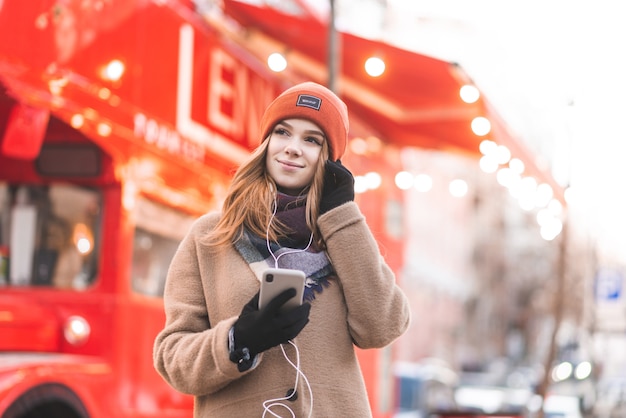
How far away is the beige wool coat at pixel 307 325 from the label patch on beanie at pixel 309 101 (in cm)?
30

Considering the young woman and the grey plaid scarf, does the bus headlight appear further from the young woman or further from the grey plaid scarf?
the grey plaid scarf

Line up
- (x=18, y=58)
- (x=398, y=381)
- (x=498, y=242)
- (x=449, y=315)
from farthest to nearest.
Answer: (x=498, y=242), (x=449, y=315), (x=398, y=381), (x=18, y=58)

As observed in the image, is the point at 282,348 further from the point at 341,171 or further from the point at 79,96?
the point at 79,96

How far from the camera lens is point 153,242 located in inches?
233

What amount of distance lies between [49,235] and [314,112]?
304cm

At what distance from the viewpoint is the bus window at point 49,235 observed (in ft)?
17.7

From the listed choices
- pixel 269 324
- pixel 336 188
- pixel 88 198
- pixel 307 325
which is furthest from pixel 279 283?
pixel 88 198

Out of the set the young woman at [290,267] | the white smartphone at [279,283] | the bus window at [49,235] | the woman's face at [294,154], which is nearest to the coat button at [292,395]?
the young woman at [290,267]

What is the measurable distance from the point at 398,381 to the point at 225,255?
310 inches

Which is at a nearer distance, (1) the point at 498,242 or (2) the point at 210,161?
(2) the point at 210,161

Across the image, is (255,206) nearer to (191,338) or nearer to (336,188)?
(336,188)

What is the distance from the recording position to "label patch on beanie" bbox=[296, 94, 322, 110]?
9.04 feet

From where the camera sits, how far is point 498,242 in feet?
151

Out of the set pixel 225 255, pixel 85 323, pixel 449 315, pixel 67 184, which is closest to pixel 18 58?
pixel 67 184
